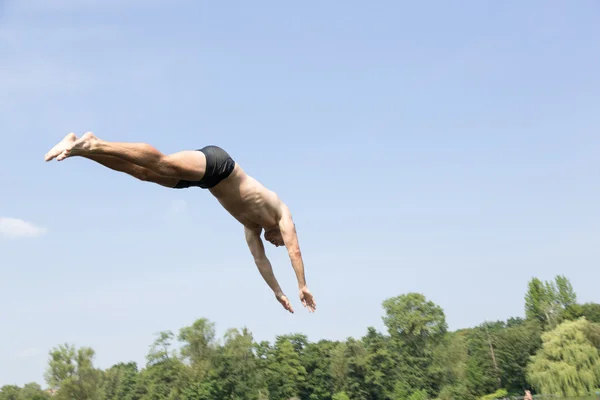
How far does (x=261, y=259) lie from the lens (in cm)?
912

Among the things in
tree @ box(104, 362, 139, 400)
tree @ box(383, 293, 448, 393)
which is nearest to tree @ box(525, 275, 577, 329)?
tree @ box(383, 293, 448, 393)

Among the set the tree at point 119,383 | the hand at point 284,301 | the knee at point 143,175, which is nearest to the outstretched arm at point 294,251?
the hand at point 284,301

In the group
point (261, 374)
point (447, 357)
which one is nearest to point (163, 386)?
point (261, 374)

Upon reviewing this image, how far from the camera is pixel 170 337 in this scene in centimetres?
5766

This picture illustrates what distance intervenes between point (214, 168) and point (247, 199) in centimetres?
74

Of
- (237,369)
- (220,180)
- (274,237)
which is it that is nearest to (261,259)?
(274,237)

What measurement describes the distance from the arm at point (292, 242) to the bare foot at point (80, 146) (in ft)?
9.68

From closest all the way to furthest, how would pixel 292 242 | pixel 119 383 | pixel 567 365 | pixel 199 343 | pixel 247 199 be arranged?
pixel 247 199
pixel 292 242
pixel 567 365
pixel 199 343
pixel 119 383

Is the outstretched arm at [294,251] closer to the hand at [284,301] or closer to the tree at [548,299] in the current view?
the hand at [284,301]

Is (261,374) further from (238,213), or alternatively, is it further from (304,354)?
(238,213)

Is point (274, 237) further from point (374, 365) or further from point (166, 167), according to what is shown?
point (374, 365)

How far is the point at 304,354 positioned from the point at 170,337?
16.4m

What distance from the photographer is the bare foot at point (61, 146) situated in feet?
19.4

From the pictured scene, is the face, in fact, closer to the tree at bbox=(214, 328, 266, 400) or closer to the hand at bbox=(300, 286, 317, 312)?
the hand at bbox=(300, 286, 317, 312)
